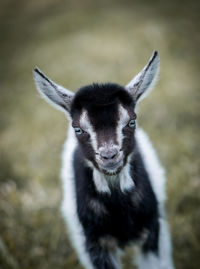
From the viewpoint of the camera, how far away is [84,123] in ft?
10.5

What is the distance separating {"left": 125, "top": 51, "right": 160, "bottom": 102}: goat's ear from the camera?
3449 mm

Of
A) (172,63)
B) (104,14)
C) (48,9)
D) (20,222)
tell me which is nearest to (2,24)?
(48,9)

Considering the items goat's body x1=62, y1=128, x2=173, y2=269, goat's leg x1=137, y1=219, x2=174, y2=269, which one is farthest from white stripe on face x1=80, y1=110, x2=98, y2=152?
goat's leg x1=137, y1=219, x2=174, y2=269

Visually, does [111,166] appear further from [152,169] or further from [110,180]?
Answer: [152,169]

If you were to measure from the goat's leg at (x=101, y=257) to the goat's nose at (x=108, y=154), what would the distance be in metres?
1.37

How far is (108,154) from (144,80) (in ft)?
3.80

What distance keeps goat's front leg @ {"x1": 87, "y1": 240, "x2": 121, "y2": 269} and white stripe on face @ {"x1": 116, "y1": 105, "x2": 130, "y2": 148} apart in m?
1.47

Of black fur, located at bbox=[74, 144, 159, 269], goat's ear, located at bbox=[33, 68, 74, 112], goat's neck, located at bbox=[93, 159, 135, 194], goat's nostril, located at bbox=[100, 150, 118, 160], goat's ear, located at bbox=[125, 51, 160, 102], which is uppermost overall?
goat's ear, located at bbox=[33, 68, 74, 112]

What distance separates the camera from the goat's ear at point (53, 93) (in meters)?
3.44

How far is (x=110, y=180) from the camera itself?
11.8 ft

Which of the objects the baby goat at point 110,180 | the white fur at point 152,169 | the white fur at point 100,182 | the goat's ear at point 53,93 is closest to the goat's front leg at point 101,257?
the baby goat at point 110,180

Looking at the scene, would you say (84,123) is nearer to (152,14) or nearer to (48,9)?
(152,14)

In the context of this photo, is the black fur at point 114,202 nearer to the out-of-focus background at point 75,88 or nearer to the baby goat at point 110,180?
the baby goat at point 110,180

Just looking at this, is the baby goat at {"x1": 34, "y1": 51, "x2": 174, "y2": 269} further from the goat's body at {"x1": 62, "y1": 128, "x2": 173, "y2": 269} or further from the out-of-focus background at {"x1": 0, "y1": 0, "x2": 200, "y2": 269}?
the out-of-focus background at {"x1": 0, "y1": 0, "x2": 200, "y2": 269}
